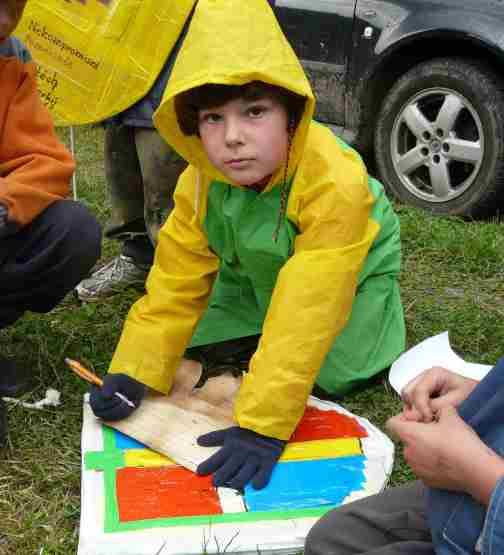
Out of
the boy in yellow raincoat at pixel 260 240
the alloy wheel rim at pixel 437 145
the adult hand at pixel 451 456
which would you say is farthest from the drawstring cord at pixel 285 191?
the alloy wheel rim at pixel 437 145

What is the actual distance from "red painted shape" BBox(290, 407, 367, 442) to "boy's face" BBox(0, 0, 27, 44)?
4.23 feet

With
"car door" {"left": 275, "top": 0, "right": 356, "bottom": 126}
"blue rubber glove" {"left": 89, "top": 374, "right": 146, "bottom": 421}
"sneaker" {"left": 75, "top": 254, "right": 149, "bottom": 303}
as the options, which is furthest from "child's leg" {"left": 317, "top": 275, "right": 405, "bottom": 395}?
"car door" {"left": 275, "top": 0, "right": 356, "bottom": 126}

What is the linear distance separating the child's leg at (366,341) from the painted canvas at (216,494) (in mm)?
165

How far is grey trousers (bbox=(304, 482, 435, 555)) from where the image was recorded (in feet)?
5.33

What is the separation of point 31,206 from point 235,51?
0.73 meters

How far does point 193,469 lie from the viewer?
86.7 inches

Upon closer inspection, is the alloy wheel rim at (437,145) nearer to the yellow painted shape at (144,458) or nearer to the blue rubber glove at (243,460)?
the blue rubber glove at (243,460)

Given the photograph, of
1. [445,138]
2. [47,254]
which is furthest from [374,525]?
[445,138]

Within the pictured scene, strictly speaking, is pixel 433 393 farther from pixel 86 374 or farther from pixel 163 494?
pixel 86 374

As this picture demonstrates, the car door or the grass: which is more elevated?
the car door

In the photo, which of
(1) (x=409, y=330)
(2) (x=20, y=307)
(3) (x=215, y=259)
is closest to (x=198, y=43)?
(3) (x=215, y=259)

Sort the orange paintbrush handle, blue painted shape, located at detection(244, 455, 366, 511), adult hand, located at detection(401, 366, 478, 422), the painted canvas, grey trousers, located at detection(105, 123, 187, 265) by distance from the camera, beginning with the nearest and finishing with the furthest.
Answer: adult hand, located at detection(401, 366, 478, 422) < the painted canvas < blue painted shape, located at detection(244, 455, 366, 511) < the orange paintbrush handle < grey trousers, located at detection(105, 123, 187, 265)

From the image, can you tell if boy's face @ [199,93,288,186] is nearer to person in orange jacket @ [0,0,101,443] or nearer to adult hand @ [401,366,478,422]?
person in orange jacket @ [0,0,101,443]

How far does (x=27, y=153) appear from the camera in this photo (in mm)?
2463
